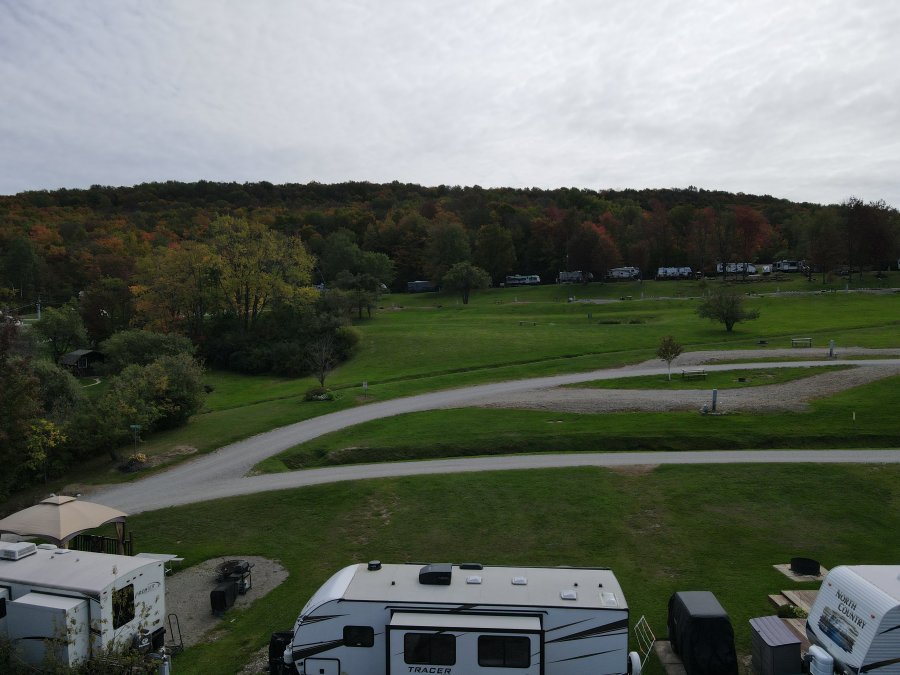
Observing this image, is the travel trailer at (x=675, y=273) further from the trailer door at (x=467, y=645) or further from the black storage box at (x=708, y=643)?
the trailer door at (x=467, y=645)

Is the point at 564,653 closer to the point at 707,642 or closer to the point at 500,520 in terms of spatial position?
the point at 707,642

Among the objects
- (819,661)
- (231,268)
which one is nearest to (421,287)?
(231,268)

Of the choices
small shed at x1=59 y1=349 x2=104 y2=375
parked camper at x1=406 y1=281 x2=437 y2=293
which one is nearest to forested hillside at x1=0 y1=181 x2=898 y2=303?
parked camper at x1=406 y1=281 x2=437 y2=293

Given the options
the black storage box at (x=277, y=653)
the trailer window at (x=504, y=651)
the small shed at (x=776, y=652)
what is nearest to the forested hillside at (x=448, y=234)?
the black storage box at (x=277, y=653)

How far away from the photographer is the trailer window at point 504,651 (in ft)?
38.9

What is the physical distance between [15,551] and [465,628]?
11.5 meters

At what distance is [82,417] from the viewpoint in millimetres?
32625

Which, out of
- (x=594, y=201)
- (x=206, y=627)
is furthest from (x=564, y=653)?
(x=594, y=201)

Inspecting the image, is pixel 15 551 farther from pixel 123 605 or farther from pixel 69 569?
pixel 123 605

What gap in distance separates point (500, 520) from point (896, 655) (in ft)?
42.5

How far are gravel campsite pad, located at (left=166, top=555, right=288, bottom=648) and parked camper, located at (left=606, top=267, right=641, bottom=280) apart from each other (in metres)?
91.3

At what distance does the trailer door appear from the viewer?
1185 centimetres

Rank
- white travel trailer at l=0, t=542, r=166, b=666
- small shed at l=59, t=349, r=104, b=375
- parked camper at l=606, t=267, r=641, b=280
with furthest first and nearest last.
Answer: parked camper at l=606, t=267, r=641, b=280, small shed at l=59, t=349, r=104, b=375, white travel trailer at l=0, t=542, r=166, b=666

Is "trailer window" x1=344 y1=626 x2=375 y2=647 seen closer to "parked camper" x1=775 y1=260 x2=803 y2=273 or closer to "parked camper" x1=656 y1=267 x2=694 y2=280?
"parked camper" x1=656 y1=267 x2=694 y2=280
